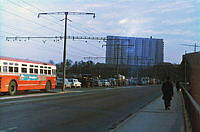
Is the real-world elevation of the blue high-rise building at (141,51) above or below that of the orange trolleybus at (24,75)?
above

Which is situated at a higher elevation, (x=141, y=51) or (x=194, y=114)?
(x=141, y=51)

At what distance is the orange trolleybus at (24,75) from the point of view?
22.8 meters

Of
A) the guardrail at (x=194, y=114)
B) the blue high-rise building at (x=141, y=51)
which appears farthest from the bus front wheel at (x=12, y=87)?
the blue high-rise building at (x=141, y=51)

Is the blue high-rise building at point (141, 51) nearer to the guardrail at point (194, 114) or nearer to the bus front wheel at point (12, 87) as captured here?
the bus front wheel at point (12, 87)

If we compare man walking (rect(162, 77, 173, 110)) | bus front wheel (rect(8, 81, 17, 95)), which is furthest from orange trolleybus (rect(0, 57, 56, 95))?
man walking (rect(162, 77, 173, 110))

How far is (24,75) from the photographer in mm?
25516

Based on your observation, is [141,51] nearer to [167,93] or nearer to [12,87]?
[12,87]

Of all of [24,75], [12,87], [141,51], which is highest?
[141,51]

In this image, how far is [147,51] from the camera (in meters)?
79.4

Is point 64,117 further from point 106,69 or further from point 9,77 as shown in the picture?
point 106,69

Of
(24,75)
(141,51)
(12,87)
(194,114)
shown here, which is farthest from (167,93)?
(141,51)

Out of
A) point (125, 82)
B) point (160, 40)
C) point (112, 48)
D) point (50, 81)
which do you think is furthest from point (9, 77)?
point (125, 82)

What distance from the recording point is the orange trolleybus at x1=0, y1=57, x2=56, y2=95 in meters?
22.8

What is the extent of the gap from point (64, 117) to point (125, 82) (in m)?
73.3
